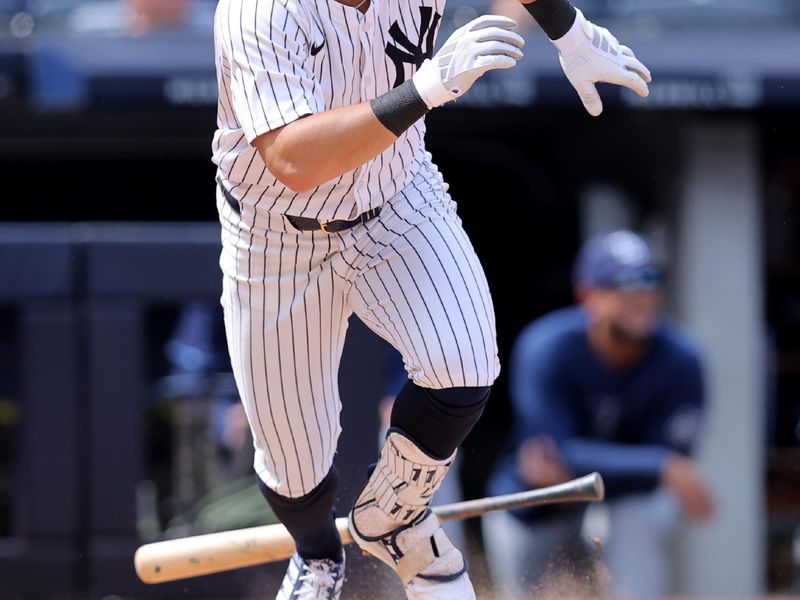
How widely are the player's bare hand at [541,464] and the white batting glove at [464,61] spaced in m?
2.34

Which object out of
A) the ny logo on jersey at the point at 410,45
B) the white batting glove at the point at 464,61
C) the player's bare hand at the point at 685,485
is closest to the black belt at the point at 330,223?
the ny logo on jersey at the point at 410,45

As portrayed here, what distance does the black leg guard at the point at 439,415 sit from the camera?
263 centimetres

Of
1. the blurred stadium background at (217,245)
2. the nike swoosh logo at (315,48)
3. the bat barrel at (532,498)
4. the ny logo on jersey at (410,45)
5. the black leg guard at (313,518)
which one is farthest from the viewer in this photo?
the blurred stadium background at (217,245)

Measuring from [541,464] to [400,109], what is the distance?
2350 mm

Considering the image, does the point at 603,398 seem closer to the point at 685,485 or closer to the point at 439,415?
the point at 685,485

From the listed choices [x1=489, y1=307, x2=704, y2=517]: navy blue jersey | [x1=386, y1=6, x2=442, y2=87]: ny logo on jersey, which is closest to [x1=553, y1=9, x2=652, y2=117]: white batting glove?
[x1=386, y1=6, x2=442, y2=87]: ny logo on jersey

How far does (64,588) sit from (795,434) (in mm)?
3900

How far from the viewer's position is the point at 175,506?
4.63 metres

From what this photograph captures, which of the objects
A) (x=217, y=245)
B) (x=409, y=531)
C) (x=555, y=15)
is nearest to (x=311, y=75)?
(x=555, y=15)

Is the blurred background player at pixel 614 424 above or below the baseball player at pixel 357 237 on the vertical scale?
below

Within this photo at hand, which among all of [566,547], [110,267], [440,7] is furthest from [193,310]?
[440,7]

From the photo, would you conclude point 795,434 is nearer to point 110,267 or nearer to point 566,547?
point 566,547

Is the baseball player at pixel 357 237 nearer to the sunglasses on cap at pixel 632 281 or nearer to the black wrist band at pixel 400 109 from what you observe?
the black wrist band at pixel 400 109

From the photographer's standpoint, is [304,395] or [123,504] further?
[123,504]
